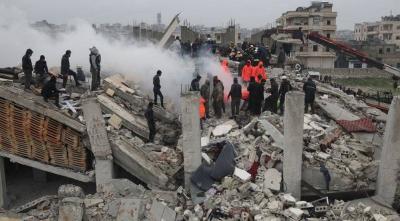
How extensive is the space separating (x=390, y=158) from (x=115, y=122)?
23.1ft

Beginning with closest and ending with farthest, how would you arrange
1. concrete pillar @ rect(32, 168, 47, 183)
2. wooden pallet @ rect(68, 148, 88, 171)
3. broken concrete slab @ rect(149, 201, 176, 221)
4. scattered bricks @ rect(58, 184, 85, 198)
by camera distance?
broken concrete slab @ rect(149, 201, 176, 221)
scattered bricks @ rect(58, 184, 85, 198)
wooden pallet @ rect(68, 148, 88, 171)
concrete pillar @ rect(32, 168, 47, 183)

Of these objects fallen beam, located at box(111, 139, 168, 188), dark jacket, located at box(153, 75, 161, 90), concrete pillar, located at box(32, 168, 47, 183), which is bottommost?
concrete pillar, located at box(32, 168, 47, 183)

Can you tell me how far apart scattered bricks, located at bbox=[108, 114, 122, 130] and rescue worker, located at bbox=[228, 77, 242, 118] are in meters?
3.16

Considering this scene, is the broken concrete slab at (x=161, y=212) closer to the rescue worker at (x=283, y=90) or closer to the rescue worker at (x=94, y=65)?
the rescue worker at (x=283, y=90)

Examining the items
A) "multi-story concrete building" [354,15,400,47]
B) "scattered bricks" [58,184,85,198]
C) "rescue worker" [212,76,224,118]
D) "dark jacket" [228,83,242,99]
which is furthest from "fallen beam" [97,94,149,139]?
"multi-story concrete building" [354,15,400,47]

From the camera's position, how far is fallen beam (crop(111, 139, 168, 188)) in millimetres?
10727

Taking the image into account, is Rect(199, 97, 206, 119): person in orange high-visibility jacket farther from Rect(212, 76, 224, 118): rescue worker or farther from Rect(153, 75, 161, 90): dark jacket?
Rect(153, 75, 161, 90): dark jacket

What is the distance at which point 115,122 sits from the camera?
12.2 metres

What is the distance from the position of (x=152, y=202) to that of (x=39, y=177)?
6.78m

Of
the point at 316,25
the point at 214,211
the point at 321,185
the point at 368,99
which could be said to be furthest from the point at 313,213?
the point at 316,25

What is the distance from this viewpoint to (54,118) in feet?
38.2

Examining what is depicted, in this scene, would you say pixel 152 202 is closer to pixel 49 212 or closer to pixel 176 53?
pixel 49 212

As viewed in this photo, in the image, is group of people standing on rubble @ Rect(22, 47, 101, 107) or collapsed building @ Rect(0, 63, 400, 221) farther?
group of people standing on rubble @ Rect(22, 47, 101, 107)

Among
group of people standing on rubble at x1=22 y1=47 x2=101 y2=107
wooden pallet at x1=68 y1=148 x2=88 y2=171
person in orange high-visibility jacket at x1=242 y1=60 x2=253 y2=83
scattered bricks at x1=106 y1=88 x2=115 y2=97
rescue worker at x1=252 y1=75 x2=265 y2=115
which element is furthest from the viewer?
person in orange high-visibility jacket at x1=242 y1=60 x2=253 y2=83
